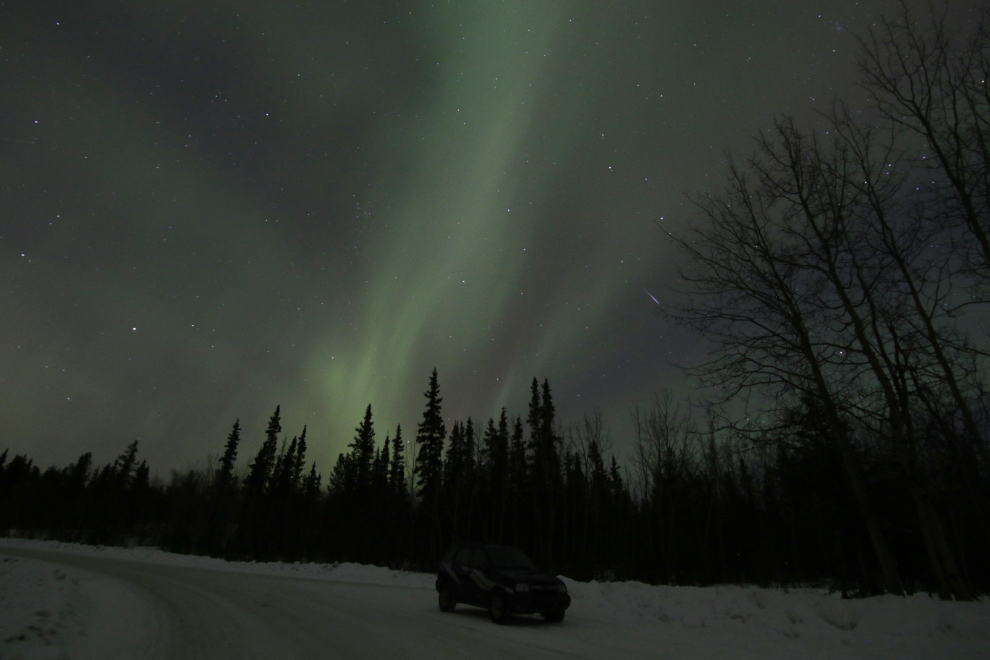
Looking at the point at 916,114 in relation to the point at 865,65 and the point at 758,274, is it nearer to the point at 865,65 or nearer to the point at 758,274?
the point at 865,65

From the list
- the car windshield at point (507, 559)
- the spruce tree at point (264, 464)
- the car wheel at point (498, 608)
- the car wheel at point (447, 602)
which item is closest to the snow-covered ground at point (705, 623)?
the car wheel at point (498, 608)

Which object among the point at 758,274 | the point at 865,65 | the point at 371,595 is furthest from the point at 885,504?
the point at 371,595

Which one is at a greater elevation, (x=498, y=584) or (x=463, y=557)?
(x=463, y=557)

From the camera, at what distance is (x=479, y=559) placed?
13.0 metres

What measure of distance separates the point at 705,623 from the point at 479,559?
5.73m

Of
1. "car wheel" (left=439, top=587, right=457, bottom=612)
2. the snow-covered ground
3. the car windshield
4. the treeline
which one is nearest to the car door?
the car windshield

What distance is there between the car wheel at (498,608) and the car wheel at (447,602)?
73.4 inches

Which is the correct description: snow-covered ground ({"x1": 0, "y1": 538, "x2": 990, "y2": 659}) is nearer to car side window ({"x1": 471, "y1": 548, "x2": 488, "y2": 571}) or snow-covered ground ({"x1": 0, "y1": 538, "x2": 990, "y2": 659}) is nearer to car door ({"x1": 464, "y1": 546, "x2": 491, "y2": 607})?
car door ({"x1": 464, "y1": 546, "x2": 491, "y2": 607})

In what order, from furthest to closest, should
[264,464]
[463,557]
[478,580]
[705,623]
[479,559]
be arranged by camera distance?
1. [264,464]
2. [463,557]
3. [479,559]
4. [478,580]
5. [705,623]

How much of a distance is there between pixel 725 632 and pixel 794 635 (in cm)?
134

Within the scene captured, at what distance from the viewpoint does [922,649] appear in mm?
7816

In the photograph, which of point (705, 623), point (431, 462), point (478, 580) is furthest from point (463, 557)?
point (431, 462)

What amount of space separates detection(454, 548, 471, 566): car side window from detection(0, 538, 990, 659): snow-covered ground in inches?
59.9

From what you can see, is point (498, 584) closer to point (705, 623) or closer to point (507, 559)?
point (507, 559)
